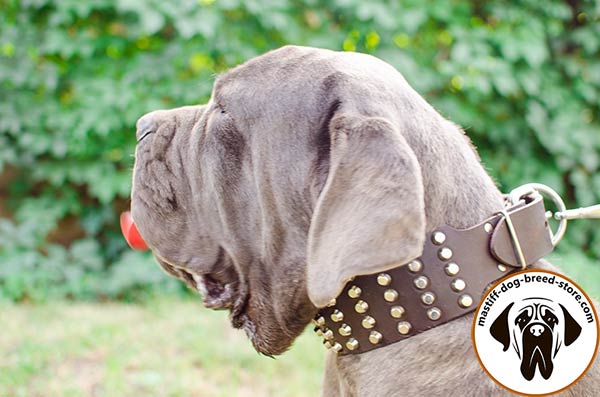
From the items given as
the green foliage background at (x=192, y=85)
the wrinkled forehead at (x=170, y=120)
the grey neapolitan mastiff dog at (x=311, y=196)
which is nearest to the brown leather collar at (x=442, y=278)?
the grey neapolitan mastiff dog at (x=311, y=196)

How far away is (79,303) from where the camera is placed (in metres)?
5.22

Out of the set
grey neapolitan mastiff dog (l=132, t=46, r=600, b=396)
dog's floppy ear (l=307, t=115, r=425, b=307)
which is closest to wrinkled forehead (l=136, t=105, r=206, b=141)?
grey neapolitan mastiff dog (l=132, t=46, r=600, b=396)

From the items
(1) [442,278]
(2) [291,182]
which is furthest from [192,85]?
(1) [442,278]

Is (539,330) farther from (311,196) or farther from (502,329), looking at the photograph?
(311,196)

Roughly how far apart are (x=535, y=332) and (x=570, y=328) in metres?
0.09

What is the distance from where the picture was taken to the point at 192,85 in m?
5.08

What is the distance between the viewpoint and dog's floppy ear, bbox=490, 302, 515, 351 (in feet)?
5.50

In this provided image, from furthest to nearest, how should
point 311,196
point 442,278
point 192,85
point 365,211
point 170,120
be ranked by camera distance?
point 192,85 → point 170,120 → point 311,196 → point 442,278 → point 365,211

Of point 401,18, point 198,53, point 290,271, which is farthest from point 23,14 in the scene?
point 290,271

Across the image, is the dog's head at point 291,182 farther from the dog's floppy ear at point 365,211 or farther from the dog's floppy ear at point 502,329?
the dog's floppy ear at point 502,329

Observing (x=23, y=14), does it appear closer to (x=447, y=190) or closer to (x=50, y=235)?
(x=50, y=235)

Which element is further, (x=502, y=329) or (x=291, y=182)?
(x=291, y=182)

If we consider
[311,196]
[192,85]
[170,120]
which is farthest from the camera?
[192,85]

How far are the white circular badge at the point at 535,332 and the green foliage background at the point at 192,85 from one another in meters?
3.32
